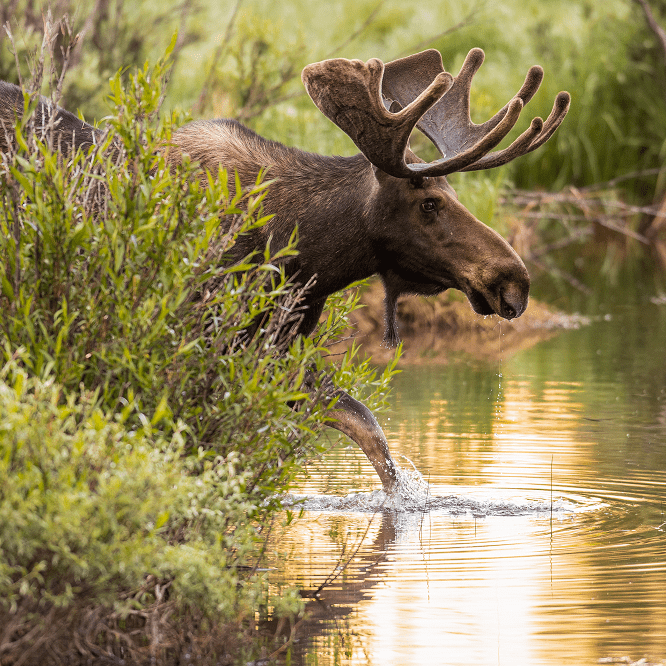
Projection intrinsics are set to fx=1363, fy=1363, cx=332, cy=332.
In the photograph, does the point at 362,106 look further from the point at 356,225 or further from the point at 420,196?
the point at 356,225

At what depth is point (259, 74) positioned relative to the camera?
546 inches

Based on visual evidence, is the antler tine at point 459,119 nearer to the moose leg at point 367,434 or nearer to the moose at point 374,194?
the moose at point 374,194

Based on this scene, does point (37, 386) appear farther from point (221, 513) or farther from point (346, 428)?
point (346, 428)

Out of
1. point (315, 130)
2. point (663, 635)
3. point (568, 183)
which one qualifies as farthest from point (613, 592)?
point (568, 183)

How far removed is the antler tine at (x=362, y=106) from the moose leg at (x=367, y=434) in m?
1.49

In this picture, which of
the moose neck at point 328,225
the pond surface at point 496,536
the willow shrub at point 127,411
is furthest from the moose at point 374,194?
the willow shrub at point 127,411

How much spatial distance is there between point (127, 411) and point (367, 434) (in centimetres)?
325

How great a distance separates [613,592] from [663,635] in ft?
1.93

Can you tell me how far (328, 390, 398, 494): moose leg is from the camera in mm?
7266

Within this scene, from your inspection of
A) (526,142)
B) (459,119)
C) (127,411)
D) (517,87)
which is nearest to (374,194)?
(526,142)

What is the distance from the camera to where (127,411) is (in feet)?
13.5

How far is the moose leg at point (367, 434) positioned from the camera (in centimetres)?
727

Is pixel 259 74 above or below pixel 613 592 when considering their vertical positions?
above

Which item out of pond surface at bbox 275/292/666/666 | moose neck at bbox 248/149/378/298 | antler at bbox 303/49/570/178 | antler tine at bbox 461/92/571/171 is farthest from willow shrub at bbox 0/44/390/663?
antler tine at bbox 461/92/571/171
